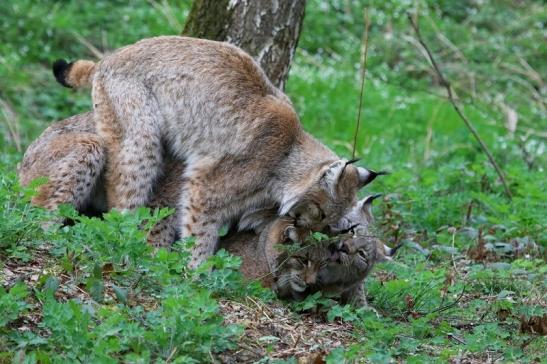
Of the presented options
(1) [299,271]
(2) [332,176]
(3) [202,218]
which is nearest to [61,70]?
(3) [202,218]

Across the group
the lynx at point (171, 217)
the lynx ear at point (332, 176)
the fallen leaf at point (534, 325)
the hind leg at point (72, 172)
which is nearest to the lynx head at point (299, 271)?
the lynx at point (171, 217)

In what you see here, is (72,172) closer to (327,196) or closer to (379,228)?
Answer: (327,196)

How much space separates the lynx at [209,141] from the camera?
20.2 ft

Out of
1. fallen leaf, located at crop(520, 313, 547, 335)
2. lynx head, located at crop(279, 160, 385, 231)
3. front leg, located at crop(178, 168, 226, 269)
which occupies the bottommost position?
fallen leaf, located at crop(520, 313, 547, 335)

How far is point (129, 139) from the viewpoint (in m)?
6.48

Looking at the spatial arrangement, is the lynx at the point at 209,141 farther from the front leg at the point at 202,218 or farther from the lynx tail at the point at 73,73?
the lynx tail at the point at 73,73

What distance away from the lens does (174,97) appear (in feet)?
21.8

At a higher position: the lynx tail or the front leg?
the lynx tail

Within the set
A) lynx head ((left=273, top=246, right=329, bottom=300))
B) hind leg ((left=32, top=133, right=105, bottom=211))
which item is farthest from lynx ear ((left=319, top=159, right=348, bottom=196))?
hind leg ((left=32, top=133, right=105, bottom=211))

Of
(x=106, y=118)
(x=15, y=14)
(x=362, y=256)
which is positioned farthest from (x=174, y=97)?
(x=15, y=14)

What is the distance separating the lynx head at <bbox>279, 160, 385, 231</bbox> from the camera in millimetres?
6020

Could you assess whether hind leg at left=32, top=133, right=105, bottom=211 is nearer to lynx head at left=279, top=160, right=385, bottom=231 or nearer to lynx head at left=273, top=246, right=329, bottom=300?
lynx head at left=279, top=160, right=385, bottom=231

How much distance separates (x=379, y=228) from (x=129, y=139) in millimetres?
1959

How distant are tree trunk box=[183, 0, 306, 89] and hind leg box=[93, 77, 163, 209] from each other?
1.17 m
